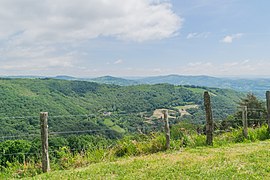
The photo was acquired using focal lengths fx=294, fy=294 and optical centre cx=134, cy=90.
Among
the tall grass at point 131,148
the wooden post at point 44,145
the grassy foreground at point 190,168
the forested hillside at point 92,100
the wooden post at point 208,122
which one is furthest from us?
the forested hillside at point 92,100

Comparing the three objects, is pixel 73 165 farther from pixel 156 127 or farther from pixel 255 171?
pixel 255 171

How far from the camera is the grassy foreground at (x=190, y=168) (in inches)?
244

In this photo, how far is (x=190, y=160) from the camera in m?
7.70

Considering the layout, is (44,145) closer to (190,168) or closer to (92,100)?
(190,168)

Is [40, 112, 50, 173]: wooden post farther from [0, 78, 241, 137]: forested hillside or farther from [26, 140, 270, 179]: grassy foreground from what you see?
[0, 78, 241, 137]: forested hillside

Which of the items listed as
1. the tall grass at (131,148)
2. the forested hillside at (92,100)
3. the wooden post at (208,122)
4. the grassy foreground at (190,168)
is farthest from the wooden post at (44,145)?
the forested hillside at (92,100)

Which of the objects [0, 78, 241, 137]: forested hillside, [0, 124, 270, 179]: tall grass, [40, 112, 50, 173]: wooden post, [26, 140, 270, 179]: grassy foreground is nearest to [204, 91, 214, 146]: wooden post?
[0, 124, 270, 179]: tall grass

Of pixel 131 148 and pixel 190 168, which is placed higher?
pixel 190 168

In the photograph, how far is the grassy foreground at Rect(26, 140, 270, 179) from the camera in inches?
244

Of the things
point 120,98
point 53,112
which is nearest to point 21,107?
point 53,112

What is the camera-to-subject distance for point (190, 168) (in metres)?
6.82

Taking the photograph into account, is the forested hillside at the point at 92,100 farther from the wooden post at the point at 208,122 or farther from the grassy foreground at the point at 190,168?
the grassy foreground at the point at 190,168

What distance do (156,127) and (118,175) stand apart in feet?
14.8

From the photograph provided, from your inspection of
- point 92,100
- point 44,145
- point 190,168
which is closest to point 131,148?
point 44,145
